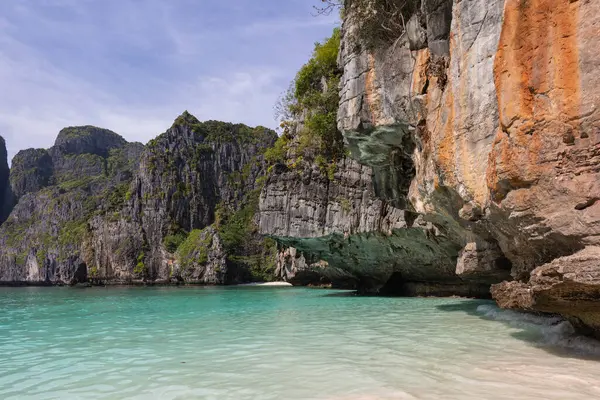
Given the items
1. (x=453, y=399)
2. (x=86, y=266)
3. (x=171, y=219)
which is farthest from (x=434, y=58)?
(x=86, y=266)

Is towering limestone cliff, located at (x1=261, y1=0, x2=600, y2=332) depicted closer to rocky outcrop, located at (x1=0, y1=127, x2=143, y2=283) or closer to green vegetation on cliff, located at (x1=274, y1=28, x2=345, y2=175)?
green vegetation on cliff, located at (x1=274, y1=28, x2=345, y2=175)

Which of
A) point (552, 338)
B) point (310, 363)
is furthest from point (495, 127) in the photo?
point (310, 363)

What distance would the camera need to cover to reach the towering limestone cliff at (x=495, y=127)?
4.28 meters

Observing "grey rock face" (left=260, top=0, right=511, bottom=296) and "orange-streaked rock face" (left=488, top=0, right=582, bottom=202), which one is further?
"grey rock face" (left=260, top=0, right=511, bottom=296)

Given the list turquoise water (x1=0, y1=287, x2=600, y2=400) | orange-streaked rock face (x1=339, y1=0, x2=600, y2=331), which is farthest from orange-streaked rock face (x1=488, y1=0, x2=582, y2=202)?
turquoise water (x1=0, y1=287, x2=600, y2=400)

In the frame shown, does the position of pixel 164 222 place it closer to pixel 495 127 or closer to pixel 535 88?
pixel 495 127

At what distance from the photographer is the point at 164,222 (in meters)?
67.1

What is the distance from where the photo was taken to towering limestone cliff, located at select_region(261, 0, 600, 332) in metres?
4.28

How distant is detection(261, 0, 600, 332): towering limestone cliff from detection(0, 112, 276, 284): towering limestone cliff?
46.4 metres

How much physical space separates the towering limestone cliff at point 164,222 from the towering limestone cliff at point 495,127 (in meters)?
46.4

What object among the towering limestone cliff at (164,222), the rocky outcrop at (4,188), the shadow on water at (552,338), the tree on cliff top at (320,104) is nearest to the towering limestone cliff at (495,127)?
the shadow on water at (552,338)

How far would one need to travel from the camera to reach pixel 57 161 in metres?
115

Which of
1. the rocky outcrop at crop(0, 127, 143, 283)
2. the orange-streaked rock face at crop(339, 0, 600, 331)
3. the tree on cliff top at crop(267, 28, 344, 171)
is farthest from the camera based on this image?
the rocky outcrop at crop(0, 127, 143, 283)

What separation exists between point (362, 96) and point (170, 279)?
2176 inches
